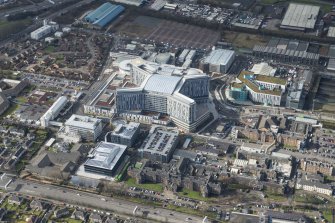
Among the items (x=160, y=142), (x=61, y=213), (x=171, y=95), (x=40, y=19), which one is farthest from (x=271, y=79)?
(x=40, y=19)

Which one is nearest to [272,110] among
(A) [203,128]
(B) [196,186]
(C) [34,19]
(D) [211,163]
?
(A) [203,128]

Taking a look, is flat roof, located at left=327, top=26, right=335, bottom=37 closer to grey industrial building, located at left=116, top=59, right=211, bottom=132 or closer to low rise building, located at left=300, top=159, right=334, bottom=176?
grey industrial building, located at left=116, top=59, right=211, bottom=132

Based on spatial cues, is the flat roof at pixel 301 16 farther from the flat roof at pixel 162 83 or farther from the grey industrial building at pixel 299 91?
the flat roof at pixel 162 83

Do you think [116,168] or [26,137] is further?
[26,137]

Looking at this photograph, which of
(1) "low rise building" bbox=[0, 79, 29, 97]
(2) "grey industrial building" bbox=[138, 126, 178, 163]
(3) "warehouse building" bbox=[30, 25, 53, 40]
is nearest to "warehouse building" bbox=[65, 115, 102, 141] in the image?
(2) "grey industrial building" bbox=[138, 126, 178, 163]

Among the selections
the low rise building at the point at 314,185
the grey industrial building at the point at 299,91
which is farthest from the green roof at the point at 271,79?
the low rise building at the point at 314,185

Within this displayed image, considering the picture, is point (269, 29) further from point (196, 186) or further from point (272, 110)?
point (196, 186)

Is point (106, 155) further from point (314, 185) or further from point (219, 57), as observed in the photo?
point (219, 57)
